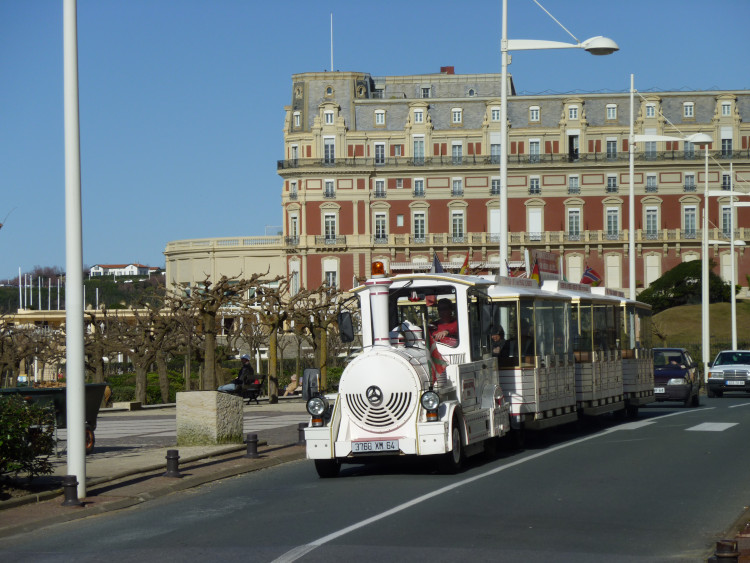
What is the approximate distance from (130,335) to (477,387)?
28.8 meters

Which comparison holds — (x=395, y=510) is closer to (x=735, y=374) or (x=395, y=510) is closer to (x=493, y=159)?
(x=735, y=374)

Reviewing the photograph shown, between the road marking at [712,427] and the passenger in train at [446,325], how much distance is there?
8202 millimetres

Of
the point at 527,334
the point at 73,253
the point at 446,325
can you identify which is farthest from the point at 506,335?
the point at 73,253

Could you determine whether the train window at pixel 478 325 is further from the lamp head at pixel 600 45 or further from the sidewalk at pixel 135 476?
the lamp head at pixel 600 45

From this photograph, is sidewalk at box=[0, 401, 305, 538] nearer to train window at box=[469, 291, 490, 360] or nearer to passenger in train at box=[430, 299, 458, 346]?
passenger in train at box=[430, 299, 458, 346]

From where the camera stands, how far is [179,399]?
19.9 m

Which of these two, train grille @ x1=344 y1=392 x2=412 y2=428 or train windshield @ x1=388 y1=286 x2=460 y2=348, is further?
train windshield @ x1=388 y1=286 x2=460 y2=348

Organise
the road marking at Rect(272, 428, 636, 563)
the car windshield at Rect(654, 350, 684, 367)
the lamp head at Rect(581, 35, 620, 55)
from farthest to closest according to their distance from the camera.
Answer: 1. the car windshield at Rect(654, 350, 684, 367)
2. the lamp head at Rect(581, 35, 620, 55)
3. the road marking at Rect(272, 428, 636, 563)

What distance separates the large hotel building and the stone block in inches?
3054

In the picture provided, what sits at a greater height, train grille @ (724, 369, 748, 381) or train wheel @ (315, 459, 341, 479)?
train wheel @ (315, 459, 341, 479)

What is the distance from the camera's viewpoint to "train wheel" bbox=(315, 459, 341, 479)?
1578 centimetres

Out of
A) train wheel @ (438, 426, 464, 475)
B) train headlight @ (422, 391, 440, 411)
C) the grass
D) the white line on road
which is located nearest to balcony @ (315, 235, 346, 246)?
the grass

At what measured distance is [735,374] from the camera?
41.8 metres

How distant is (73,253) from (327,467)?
4.68 m
